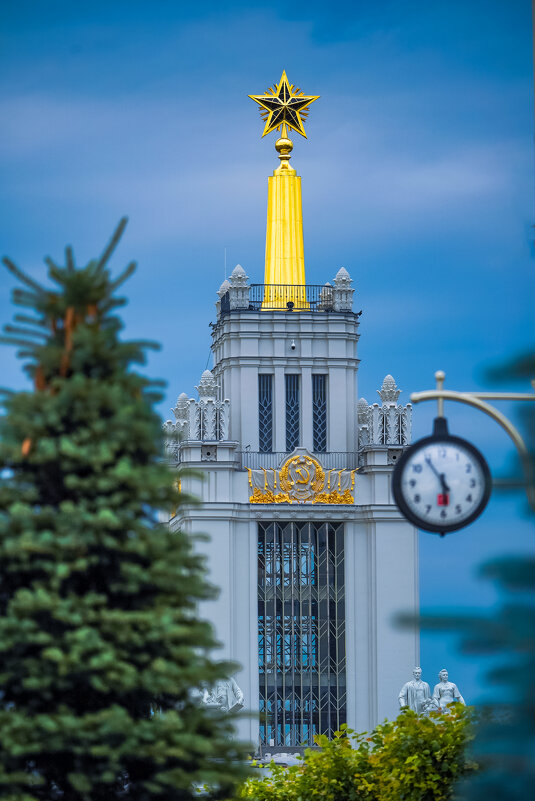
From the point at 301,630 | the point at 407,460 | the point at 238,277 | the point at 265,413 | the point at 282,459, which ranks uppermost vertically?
the point at 238,277

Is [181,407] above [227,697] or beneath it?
above

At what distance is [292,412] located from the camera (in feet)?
147

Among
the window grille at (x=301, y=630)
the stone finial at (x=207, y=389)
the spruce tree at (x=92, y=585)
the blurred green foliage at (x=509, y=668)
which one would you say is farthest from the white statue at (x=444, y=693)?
the blurred green foliage at (x=509, y=668)

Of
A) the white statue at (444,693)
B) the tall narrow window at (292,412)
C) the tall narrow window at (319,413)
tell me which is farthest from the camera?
the tall narrow window at (319,413)

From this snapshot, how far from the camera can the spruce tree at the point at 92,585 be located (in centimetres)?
859

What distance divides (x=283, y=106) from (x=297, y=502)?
1328 cm

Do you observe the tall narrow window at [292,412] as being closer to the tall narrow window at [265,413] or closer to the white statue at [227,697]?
the tall narrow window at [265,413]

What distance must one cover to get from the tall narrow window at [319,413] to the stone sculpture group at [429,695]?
1000cm

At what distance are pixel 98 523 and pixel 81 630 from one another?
26.7 inches

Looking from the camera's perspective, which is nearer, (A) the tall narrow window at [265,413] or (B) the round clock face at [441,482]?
(B) the round clock face at [441,482]

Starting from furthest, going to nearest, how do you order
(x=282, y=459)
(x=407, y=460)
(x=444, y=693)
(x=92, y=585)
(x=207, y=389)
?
(x=282, y=459) → (x=207, y=389) → (x=444, y=693) → (x=92, y=585) → (x=407, y=460)

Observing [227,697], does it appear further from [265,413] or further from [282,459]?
[265,413]

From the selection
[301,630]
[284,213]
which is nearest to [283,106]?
[284,213]

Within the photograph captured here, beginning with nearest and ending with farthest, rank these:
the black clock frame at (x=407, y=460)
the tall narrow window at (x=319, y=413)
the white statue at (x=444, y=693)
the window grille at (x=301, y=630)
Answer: the black clock frame at (x=407, y=460) < the white statue at (x=444, y=693) < the window grille at (x=301, y=630) < the tall narrow window at (x=319, y=413)
